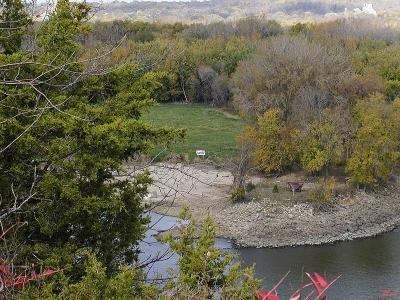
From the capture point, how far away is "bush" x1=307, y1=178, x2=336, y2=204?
1239 inches

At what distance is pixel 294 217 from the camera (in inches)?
1197

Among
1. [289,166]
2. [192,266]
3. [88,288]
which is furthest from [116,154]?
[289,166]

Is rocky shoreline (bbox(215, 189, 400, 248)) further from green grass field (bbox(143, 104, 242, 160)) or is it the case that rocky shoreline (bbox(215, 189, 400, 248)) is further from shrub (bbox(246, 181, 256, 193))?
green grass field (bbox(143, 104, 242, 160))

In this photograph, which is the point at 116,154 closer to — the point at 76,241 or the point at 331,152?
the point at 76,241

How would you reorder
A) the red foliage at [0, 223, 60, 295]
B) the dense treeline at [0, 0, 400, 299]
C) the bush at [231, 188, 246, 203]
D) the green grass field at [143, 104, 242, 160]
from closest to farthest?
1. the red foliage at [0, 223, 60, 295]
2. the dense treeline at [0, 0, 400, 299]
3. the bush at [231, 188, 246, 203]
4. the green grass field at [143, 104, 242, 160]

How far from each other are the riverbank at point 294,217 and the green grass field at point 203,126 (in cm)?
808

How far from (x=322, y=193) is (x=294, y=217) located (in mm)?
2411

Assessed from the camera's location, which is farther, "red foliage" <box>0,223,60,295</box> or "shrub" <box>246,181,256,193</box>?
"shrub" <box>246,181,256,193</box>

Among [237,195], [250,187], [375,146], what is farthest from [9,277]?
[375,146]

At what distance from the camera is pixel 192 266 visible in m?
8.95

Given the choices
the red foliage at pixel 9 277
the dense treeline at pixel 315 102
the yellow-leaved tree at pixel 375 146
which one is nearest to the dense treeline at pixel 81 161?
the red foliage at pixel 9 277

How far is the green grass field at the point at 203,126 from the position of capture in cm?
4316

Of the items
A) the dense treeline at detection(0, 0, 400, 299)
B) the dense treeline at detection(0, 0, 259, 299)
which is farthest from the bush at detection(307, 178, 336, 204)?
the dense treeline at detection(0, 0, 259, 299)

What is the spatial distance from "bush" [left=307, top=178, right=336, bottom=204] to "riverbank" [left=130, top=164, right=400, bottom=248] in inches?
16.9
